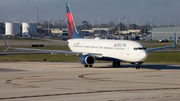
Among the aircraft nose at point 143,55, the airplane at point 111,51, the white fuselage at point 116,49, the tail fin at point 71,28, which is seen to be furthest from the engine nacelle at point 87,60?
the tail fin at point 71,28

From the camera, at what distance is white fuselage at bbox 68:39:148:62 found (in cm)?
4425

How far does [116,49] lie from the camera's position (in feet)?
156

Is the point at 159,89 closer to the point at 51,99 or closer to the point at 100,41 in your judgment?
the point at 51,99

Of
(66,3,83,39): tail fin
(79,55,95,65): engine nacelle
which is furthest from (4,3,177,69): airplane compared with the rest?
(66,3,83,39): tail fin

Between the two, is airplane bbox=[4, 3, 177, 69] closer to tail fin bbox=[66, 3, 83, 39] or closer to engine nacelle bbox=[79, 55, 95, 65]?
engine nacelle bbox=[79, 55, 95, 65]

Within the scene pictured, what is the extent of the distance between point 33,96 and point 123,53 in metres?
25.9

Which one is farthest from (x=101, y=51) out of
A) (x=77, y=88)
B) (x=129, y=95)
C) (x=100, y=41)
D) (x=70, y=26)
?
(x=129, y=95)

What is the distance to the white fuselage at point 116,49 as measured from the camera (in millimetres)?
44250

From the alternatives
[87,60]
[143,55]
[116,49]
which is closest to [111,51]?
[116,49]

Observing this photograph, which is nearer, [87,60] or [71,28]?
[87,60]

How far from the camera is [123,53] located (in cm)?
4619

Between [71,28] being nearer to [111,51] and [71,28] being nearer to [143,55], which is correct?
[111,51]

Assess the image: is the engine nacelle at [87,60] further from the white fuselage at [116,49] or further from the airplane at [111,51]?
the white fuselage at [116,49]

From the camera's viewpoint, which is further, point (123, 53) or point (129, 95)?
point (123, 53)
